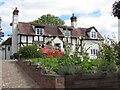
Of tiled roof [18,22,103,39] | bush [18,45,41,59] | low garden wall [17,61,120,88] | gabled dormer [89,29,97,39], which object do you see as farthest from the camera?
gabled dormer [89,29,97,39]

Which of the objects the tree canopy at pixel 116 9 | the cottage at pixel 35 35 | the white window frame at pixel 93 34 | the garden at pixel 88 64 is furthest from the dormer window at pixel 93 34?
the garden at pixel 88 64

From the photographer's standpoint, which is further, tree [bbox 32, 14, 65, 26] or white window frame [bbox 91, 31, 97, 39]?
→ tree [bbox 32, 14, 65, 26]

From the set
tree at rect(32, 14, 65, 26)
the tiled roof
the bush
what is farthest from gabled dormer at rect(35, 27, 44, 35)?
tree at rect(32, 14, 65, 26)

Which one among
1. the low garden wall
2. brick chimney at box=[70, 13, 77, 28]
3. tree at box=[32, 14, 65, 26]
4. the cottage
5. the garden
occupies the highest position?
tree at box=[32, 14, 65, 26]

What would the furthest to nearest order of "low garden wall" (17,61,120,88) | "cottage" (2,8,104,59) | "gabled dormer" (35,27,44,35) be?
"gabled dormer" (35,27,44,35), "cottage" (2,8,104,59), "low garden wall" (17,61,120,88)

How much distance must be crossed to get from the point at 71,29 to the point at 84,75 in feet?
118

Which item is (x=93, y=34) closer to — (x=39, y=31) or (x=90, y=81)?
(x=39, y=31)

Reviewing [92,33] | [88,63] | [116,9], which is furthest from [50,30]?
[88,63]

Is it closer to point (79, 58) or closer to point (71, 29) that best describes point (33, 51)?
point (79, 58)

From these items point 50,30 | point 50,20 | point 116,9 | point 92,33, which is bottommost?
point 116,9

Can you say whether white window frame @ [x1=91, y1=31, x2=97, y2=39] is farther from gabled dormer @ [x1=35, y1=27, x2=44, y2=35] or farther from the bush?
the bush

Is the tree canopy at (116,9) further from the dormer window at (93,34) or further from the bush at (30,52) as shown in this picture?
the dormer window at (93,34)

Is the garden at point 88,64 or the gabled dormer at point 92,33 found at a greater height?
the gabled dormer at point 92,33

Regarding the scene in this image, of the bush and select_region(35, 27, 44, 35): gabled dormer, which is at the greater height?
select_region(35, 27, 44, 35): gabled dormer
